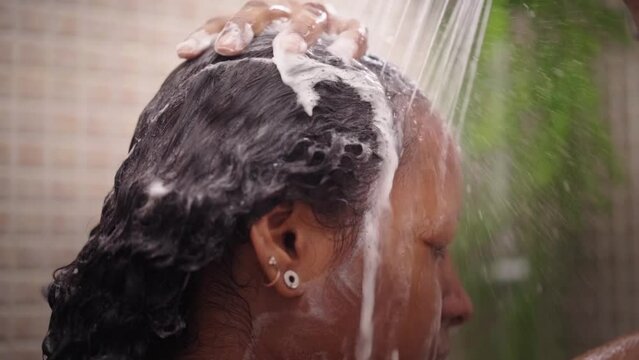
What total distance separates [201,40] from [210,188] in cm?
22

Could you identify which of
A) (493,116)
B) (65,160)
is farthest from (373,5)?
(65,160)

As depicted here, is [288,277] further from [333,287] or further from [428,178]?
[428,178]

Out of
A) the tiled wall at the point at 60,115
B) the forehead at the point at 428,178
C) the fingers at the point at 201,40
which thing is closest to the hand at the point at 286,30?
the fingers at the point at 201,40

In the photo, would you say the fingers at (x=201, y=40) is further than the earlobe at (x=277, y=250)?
Yes

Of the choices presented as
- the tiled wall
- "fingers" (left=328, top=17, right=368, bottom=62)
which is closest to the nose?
"fingers" (left=328, top=17, right=368, bottom=62)

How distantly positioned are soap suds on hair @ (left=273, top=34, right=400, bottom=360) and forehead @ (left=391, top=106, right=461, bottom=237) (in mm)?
13

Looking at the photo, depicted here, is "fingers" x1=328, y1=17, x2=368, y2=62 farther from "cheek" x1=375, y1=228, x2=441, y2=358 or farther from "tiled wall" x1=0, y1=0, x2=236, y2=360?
"tiled wall" x1=0, y1=0, x2=236, y2=360

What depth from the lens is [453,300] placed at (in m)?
0.72

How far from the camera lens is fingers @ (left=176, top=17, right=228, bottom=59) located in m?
0.81

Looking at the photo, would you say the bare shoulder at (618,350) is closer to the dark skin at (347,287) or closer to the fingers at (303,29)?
the dark skin at (347,287)

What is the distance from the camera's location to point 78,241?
122 cm

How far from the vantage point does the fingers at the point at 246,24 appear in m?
0.75

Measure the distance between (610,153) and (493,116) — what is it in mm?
117

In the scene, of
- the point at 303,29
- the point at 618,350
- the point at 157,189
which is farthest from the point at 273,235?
the point at 618,350
